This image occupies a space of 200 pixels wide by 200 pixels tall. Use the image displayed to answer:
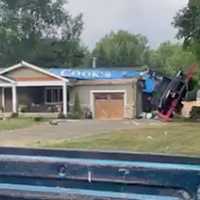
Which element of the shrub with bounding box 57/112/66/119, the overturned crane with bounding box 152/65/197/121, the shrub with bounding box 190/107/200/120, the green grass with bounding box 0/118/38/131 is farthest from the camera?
the shrub with bounding box 57/112/66/119

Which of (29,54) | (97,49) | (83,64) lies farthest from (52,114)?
(97,49)

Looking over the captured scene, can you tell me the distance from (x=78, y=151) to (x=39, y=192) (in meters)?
0.44

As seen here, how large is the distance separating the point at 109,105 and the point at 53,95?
17.6ft

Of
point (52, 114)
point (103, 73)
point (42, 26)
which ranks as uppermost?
point (42, 26)

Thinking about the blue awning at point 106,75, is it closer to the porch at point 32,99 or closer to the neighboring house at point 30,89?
the neighboring house at point 30,89

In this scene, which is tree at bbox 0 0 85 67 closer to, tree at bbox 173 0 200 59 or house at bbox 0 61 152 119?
house at bbox 0 61 152 119

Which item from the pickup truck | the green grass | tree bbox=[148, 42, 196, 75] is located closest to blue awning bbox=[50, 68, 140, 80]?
the green grass

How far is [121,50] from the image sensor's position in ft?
296

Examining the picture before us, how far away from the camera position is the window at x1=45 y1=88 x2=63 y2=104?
45.9m

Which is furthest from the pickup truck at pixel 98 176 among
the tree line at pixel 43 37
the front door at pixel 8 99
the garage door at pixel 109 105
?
the tree line at pixel 43 37

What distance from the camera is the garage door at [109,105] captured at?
4309 cm

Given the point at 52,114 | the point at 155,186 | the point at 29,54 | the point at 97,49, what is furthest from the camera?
the point at 97,49

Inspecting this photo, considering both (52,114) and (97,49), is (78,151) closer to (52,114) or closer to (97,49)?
(52,114)

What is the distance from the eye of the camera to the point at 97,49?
9362cm
